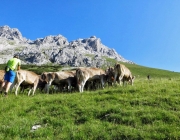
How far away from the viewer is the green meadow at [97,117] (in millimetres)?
9688

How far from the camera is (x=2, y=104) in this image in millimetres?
14727

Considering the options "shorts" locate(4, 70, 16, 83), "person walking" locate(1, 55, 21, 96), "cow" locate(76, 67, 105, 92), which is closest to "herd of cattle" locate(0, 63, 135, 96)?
"cow" locate(76, 67, 105, 92)

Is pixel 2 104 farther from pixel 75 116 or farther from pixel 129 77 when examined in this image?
pixel 129 77

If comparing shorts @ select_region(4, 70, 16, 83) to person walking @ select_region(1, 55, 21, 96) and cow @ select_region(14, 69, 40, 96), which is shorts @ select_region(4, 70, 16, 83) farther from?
cow @ select_region(14, 69, 40, 96)

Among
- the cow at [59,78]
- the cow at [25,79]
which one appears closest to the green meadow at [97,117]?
the cow at [25,79]

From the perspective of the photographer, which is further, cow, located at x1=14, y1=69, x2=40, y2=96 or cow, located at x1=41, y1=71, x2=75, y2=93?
cow, located at x1=41, y1=71, x2=75, y2=93

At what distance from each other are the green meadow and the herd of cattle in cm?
587

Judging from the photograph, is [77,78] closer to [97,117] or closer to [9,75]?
[9,75]

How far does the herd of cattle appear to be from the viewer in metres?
21.6

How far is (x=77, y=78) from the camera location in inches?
869

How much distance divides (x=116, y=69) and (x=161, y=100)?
9.60 metres

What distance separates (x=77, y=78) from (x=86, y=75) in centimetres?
93

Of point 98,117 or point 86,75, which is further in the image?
point 86,75

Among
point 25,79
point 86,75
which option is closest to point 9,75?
point 25,79
